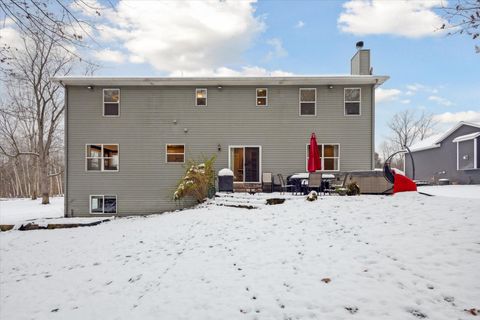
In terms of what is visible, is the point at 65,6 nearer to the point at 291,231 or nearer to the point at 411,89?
the point at 291,231

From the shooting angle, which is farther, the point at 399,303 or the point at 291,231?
the point at 291,231

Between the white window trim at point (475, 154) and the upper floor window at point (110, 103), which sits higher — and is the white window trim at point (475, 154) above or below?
below

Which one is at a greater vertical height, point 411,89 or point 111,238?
point 411,89

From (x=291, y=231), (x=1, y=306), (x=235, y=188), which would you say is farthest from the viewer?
(x=235, y=188)

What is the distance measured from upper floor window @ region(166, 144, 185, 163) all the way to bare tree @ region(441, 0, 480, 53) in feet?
36.1

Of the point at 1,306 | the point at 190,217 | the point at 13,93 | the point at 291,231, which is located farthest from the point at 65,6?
the point at 13,93

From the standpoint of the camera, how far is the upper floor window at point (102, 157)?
1339cm

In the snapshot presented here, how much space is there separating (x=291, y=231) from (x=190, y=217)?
12.2ft

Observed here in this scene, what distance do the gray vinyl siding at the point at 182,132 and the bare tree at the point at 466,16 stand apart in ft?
29.2

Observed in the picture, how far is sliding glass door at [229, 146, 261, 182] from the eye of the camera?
13.3 meters

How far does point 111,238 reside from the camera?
827 cm

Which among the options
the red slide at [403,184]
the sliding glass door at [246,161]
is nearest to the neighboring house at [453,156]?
the red slide at [403,184]

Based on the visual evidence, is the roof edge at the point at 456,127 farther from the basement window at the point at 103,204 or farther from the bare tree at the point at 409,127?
the basement window at the point at 103,204

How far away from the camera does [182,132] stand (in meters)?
13.3
